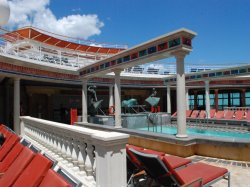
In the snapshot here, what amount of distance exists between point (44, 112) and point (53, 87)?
7.15 ft

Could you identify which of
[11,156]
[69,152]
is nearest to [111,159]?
[69,152]

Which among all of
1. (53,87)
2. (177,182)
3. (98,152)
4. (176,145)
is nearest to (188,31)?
(176,145)

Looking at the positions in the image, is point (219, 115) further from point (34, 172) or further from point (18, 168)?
point (34, 172)

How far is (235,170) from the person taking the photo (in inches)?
194

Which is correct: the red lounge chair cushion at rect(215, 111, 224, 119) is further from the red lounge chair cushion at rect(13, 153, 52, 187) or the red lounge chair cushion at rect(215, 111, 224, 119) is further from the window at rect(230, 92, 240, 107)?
the window at rect(230, 92, 240, 107)

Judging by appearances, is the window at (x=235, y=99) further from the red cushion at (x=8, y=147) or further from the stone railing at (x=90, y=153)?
the red cushion at (x=8, y=147)

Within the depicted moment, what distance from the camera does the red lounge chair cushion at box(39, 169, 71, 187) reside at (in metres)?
1.80

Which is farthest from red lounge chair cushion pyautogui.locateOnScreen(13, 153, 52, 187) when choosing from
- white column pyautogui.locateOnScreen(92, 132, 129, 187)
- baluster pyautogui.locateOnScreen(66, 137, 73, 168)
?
baluster pyautogui.locateOnScreen(66, 137, 73, 168)

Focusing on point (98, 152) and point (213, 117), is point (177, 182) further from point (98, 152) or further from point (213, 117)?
point (213, 117)

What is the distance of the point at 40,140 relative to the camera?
525cm

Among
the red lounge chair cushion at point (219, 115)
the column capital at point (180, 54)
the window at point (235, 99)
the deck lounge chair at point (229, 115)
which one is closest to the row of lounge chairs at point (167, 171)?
the column capital at point (180, 54)

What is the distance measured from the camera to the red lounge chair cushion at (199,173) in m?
3.24

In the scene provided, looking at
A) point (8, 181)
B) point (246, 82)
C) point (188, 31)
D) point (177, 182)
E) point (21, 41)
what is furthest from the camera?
point (246, 82)

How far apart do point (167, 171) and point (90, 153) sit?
1040 mm
